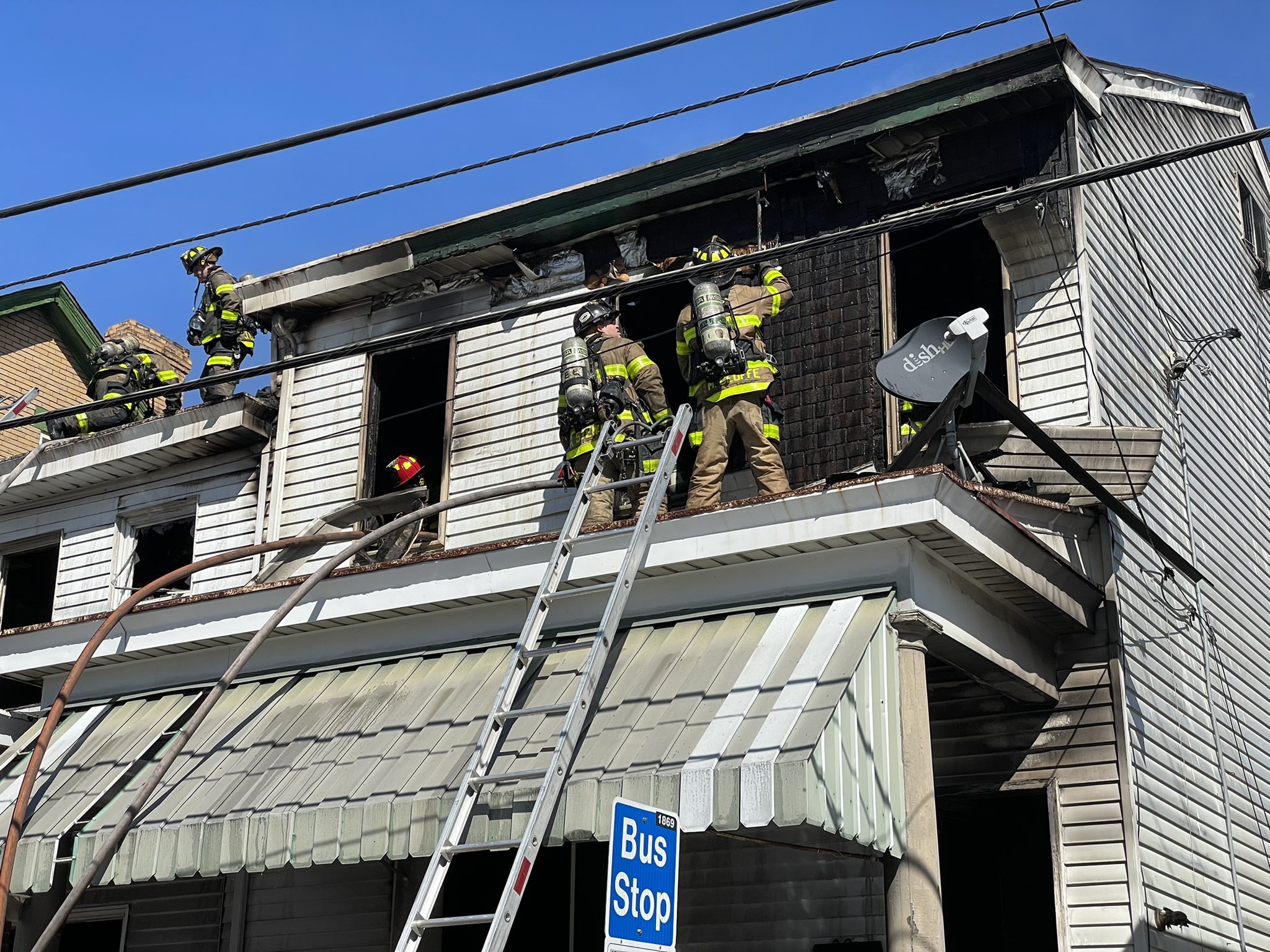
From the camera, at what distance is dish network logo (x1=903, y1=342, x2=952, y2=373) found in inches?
392

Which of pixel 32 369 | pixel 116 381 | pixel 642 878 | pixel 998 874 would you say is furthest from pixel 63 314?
pixel 642 878

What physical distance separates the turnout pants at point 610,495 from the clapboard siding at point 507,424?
1.80 metres

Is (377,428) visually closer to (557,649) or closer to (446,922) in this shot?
(557,649)

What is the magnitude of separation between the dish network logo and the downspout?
305 centimetres

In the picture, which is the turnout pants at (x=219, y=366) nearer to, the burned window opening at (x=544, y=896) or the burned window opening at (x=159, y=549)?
the burned window opening at (x=159, y=549)

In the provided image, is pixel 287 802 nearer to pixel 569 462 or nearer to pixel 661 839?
pixel 569 462

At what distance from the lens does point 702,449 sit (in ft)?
37.3

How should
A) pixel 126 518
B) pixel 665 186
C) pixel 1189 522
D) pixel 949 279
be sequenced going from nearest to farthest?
pixel 1189 522 < pixel 665 186 < pixel 949 279 < pixel 126 518

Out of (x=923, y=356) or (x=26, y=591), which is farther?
(x=26, y=591)

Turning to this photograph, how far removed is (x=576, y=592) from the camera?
9688 millimetres

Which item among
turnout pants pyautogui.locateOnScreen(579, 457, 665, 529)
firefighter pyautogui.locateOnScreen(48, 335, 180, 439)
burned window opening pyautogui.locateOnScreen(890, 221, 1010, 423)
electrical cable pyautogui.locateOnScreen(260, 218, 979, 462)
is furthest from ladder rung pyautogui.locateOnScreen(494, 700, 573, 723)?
firefighter pyautogui.locateOnScreen(48, 335, 180, 439)

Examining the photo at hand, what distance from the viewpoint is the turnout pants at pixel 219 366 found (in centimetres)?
1733

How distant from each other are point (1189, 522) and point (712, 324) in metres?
4.90

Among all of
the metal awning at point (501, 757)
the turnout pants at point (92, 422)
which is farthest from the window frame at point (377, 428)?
the turnout pants at point (92, 422)
